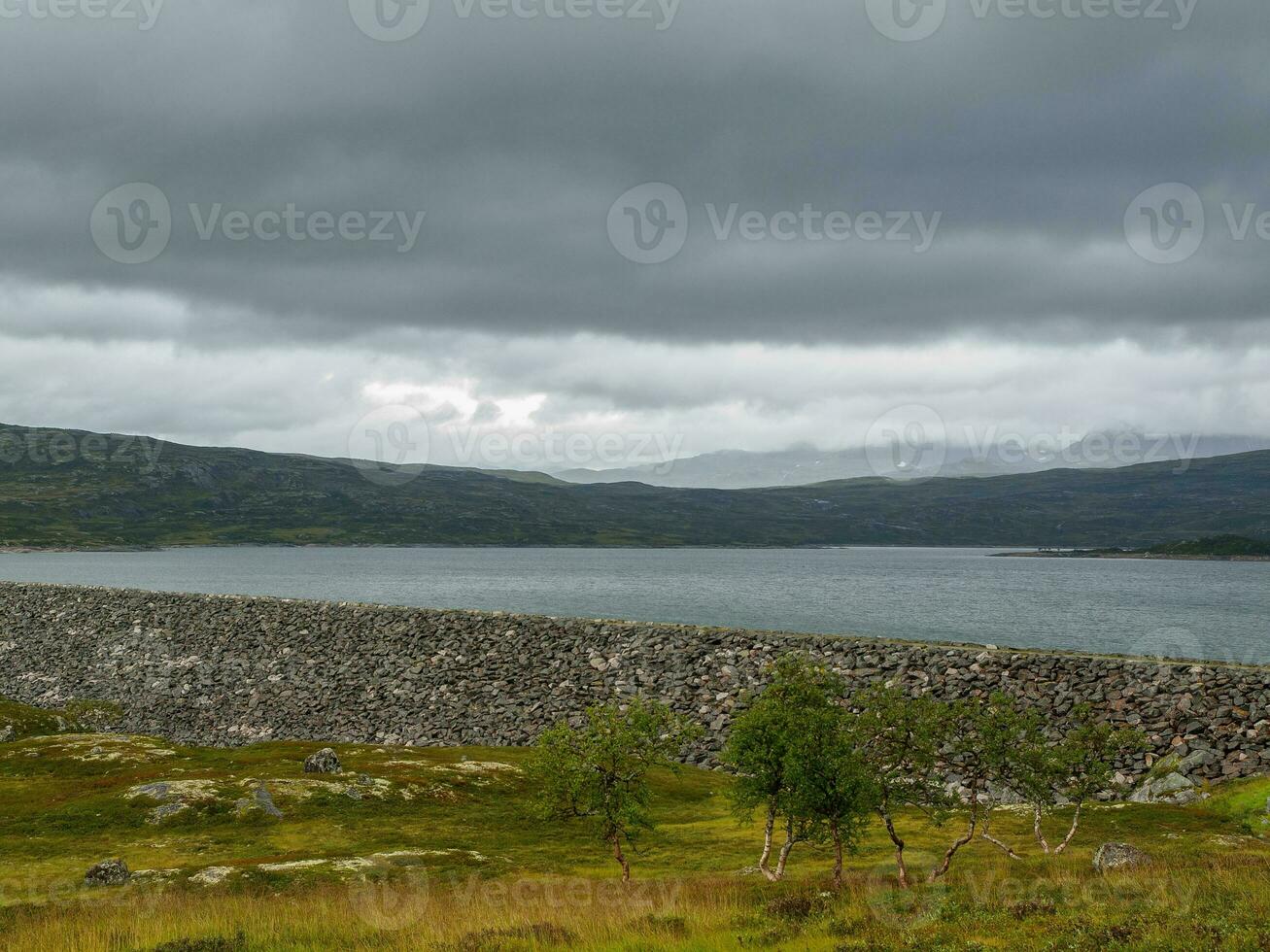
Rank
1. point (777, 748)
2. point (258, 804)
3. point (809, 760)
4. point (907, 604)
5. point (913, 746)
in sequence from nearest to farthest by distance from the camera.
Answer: point (809, 760), point (777, 748), point (913, 746), point (258, 804), point (907, 604)

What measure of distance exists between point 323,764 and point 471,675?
1861cm

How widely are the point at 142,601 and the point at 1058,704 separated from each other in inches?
3551

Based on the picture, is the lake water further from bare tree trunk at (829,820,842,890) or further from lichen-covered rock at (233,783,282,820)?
bare tree trunk at (829,820,842,890)

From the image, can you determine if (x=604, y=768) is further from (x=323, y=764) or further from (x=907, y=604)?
(x=907, y=604)

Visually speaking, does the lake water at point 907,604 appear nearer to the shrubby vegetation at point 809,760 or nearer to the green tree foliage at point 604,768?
the shrubby vegetation at point 809,760

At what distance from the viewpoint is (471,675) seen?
6119 cm

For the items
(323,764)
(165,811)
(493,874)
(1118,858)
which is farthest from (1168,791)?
(165,811)

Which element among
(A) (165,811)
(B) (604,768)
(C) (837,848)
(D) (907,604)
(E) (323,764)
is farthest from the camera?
(D) (907,604)

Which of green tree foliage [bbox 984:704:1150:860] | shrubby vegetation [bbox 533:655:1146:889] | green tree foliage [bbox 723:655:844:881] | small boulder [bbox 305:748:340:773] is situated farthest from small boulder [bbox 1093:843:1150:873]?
small boulder [bbox 305:748:340:773]

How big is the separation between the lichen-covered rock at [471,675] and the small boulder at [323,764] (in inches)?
532

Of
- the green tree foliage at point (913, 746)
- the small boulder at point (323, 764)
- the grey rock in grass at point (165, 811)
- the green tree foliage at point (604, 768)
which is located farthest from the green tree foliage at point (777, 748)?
the small boulder at point (323, 764)

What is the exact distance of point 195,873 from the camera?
2673cm

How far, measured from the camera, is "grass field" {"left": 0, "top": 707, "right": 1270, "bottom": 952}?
1670 cm

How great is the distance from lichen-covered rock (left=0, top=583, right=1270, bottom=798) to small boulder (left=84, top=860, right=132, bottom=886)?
28.8 meters
